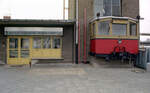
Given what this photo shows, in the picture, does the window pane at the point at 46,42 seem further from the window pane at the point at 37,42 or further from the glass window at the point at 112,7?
the glass window at the point at 112,7

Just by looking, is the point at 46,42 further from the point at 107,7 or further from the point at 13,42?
the point at 107,7

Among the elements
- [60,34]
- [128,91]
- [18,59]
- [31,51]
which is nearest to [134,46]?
[128,91]

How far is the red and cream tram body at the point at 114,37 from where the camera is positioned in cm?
804

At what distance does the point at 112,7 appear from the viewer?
1033 cm

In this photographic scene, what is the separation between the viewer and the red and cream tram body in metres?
8.04

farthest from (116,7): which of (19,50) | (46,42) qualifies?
(19,50)

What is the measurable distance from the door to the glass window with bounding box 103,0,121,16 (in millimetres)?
6635

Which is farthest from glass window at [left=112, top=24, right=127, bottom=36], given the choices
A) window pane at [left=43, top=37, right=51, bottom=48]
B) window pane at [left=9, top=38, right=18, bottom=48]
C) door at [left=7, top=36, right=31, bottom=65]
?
window pane at [left=9, top=38, right=18, bottom=48]

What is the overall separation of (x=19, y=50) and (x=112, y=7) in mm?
8106

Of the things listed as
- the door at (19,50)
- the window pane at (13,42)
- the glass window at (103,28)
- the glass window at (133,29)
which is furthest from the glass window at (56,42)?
the glass window at (133,29)

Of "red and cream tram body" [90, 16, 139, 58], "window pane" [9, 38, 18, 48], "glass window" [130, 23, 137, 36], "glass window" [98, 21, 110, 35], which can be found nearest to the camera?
"red and cream tram body" [90, 16, 139, 58]

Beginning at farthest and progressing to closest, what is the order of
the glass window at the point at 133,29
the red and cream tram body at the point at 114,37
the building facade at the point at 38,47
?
1. the building facade at the point at 38,47
2. the glass window at the point at 133,29
3. the red and cream tram body at the point at 114,37

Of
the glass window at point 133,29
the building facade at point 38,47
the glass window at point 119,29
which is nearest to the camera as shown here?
the glass window at point 119,29

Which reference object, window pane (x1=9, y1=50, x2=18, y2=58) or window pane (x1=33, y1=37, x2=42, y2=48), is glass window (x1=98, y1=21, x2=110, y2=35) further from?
window pane (x1=9, y1=50, x2=18, y2=58)
